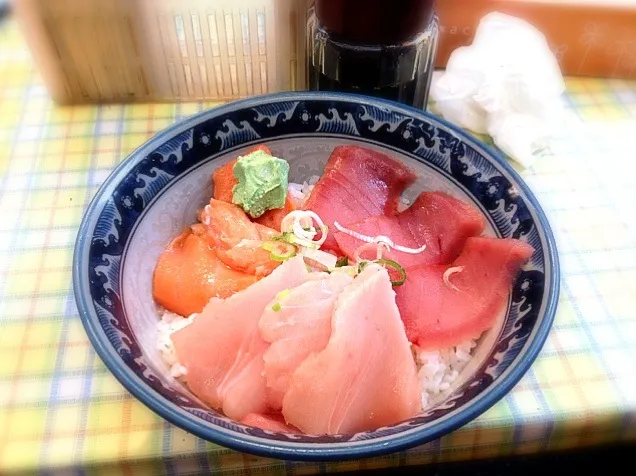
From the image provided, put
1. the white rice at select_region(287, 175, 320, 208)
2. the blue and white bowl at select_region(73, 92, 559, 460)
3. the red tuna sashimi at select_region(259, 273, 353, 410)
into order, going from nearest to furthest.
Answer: the blue and white bowl at select_region(73, 92, 559, 460)
the red tuna sashimi at select_region(259, 273, 353, 410)
the white rice at select_region(287, 175, 320, 208)

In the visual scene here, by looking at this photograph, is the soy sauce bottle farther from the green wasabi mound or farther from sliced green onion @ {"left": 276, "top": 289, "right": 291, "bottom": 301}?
sliced green onion @ {"left": 276, "top": 289, "right": 291, "bottom": 301}

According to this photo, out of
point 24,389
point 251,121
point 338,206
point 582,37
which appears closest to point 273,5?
point 251,121

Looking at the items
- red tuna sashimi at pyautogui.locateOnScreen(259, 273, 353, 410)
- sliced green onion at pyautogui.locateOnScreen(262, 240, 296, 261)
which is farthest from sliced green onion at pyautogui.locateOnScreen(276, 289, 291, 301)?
sliced green onion at pyautogui.locateOnScreen(262, 240, 296, 261)

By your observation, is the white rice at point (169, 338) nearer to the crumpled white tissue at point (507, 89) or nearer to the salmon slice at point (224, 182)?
the salmon slice at point (224, 182)

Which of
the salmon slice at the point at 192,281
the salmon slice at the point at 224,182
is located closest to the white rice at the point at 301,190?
the salmon slice at the point at 224,182

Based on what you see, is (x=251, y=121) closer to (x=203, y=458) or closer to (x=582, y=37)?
(x=203, y=458)

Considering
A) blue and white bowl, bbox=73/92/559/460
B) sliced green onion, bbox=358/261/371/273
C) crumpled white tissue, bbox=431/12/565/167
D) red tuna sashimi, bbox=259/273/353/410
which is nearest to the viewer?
blue and white bowl, bbox=73/92/559/460
